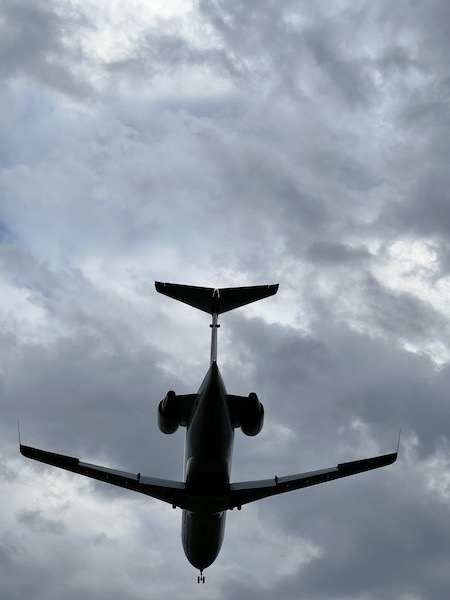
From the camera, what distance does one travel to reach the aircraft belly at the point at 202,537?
46062mm

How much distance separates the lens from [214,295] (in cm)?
4834

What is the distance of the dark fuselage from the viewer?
39.5 meters

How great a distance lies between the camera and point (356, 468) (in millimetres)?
44906

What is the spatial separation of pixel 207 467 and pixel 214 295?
1008 centimetres

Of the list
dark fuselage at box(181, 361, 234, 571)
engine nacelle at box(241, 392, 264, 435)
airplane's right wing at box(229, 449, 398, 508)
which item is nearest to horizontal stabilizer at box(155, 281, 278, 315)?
engine nacelle at box(241, 392, 264, 435)

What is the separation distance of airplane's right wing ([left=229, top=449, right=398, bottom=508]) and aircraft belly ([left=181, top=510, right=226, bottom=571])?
1.99 meters

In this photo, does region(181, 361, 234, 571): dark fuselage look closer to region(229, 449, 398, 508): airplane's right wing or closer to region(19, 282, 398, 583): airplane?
region(19, 282, 398, 583): airplane

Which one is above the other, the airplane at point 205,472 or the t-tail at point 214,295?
the t-tail at point 214,295

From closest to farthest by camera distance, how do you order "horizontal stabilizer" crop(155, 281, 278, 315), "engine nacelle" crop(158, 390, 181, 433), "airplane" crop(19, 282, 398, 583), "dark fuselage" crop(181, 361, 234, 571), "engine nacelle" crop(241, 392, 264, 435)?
"dark fuselage" crop(181, 361, 234, 571)
"airplane" crop(19, 282, 398, 583)
"engine nacelle" crop(241, 392, 264, 435)
"engine nacelle" crop(158, 390, 181, 433)
"horizontal stabilizer" crop(155, 281, 278, 315)

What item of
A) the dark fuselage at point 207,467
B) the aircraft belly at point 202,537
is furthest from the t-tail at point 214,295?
the aircraft belly at point 202,537

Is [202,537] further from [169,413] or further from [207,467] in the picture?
[169,413]

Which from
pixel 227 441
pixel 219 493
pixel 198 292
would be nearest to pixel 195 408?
pixel 227 441

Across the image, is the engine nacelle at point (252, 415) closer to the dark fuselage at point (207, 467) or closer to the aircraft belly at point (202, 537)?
the dark fuselage at point (207, 467)

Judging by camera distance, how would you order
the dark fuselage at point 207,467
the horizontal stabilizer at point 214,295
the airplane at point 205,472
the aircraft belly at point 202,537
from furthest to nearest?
1. the horizontal stabilizer at point 214,295
2. the aircraft belly at point 202,537
3. the airplane at point 205,472
4. the dark fuselage at point 207,467
